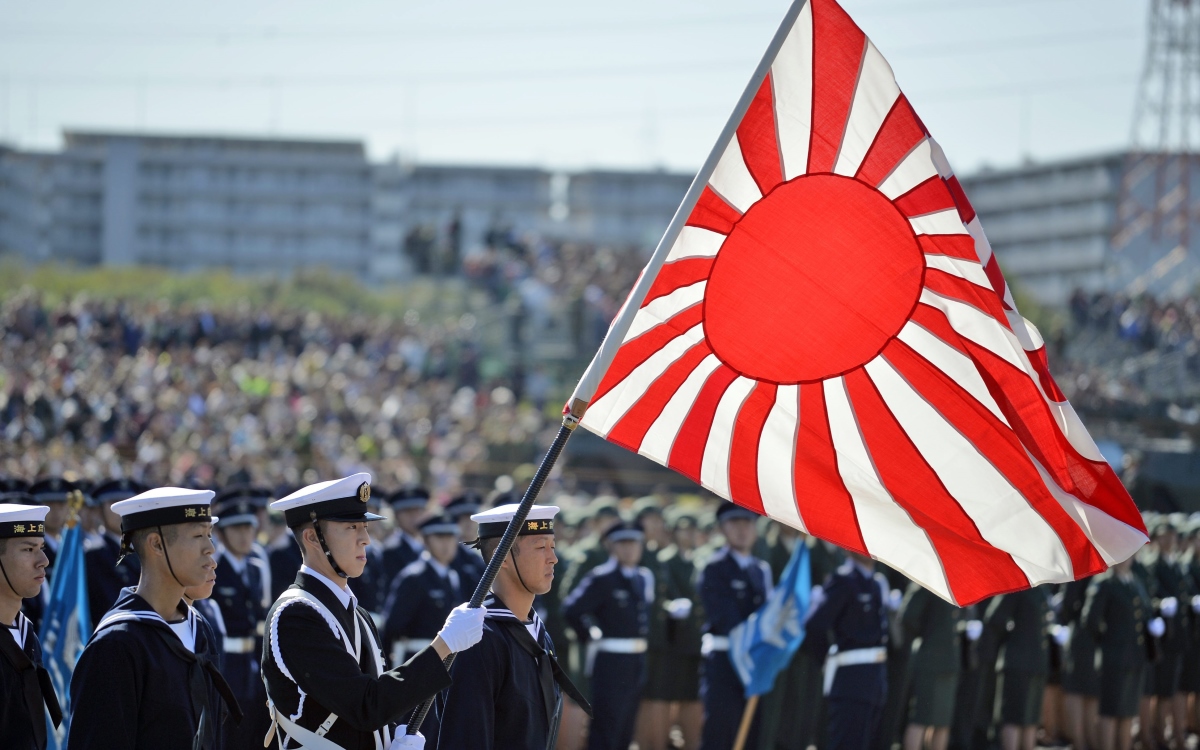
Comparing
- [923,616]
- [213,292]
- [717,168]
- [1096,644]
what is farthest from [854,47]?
[213,292]

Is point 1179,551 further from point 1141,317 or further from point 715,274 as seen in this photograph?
point 1141,317

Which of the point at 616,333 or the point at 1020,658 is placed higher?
the point at 616,333

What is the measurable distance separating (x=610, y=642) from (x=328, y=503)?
18.2 feet

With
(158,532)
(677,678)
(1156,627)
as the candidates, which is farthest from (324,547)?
(1156,627)

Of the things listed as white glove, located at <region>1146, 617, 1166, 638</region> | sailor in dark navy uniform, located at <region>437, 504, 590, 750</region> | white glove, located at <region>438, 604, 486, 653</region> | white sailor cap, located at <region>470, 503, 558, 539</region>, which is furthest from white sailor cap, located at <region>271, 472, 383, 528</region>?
white glove, located at <region>1146, 617, 1166, 638</region>

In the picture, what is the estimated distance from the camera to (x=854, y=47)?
488 cm

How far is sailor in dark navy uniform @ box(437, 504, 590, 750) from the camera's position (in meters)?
4.73

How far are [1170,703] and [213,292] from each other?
44173mm

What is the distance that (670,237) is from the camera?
460 cm

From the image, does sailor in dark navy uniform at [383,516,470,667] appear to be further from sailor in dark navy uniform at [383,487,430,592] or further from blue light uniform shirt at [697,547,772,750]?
blue light uniform shirt at [697,547,772,750]

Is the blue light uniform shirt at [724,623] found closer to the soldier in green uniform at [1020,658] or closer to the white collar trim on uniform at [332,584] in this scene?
the soldier in green uniform at [1020,658]

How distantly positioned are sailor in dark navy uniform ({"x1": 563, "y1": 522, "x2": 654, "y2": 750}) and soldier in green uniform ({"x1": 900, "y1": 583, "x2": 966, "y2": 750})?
1.94m

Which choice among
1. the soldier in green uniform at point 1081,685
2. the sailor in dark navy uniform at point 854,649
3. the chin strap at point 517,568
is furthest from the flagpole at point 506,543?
the soldier in green uniform at point 1081,685

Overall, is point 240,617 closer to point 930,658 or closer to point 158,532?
point 158,532
